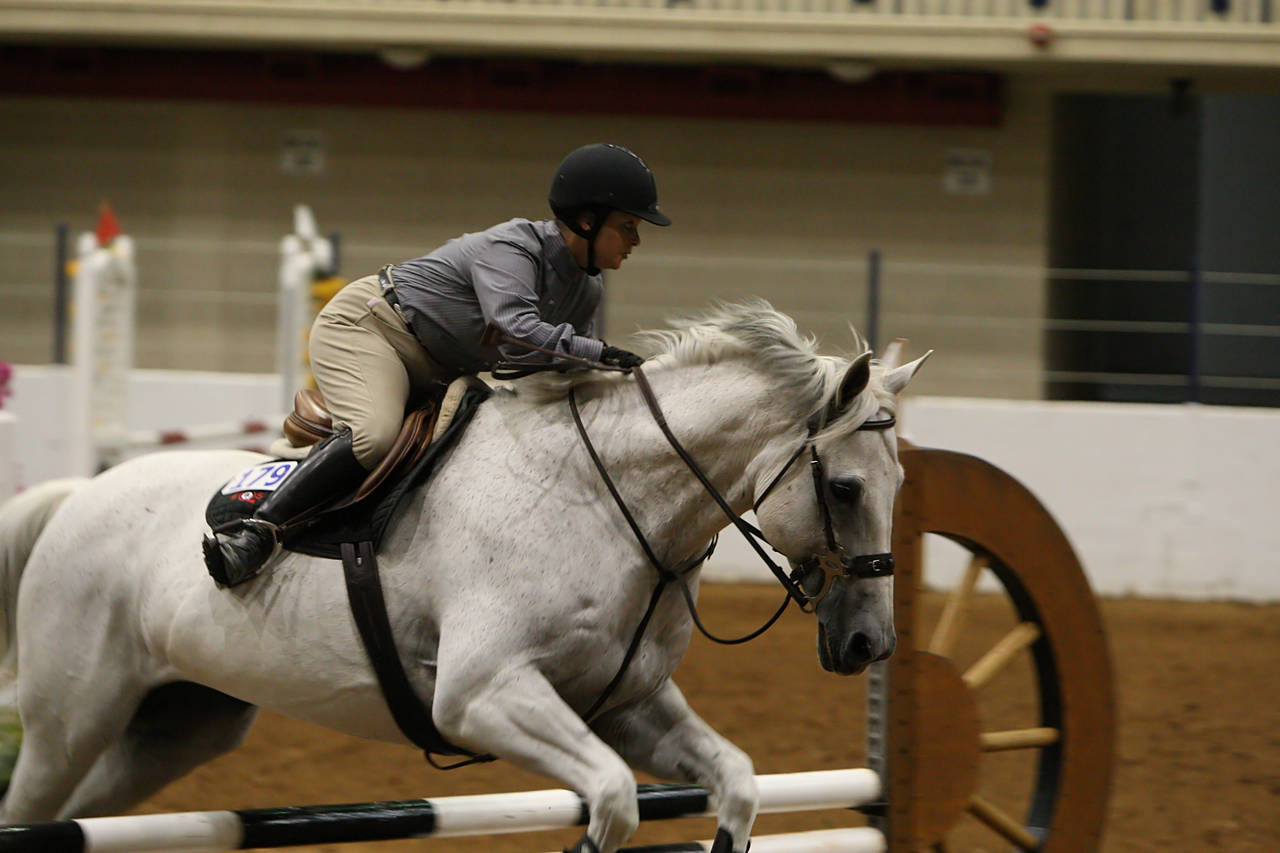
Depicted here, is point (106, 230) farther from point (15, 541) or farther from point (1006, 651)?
point (1006, 651)

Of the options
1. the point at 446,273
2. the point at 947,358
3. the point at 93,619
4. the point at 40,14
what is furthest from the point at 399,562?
the point at 40,14

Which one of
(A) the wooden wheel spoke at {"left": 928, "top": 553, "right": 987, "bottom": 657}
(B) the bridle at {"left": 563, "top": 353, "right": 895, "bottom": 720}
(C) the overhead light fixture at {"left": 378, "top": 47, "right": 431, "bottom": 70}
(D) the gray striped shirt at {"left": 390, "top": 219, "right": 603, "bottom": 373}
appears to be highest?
(C) the overhead light fixture at {"left": 378, "top": 47, "right": 431, "bottom": 70}

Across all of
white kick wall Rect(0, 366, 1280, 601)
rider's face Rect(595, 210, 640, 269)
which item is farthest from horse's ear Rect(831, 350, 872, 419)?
white kick wall Rect(0, 366, 1280, 601)

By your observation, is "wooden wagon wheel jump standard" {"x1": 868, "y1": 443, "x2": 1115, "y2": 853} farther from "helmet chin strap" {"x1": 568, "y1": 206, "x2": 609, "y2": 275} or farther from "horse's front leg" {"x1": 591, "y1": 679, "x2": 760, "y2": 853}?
"helmet chin strap" {"x1": 568, "y1": 206, "x2": 609, "y2": 275}

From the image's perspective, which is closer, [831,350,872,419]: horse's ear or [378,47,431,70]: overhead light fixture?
[831,350,872,419]: horse's ear

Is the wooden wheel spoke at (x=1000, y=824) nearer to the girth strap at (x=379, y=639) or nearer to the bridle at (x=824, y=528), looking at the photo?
the bridle at (x=824, y=528)

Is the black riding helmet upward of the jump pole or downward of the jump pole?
upward

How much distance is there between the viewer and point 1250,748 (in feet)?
17.8

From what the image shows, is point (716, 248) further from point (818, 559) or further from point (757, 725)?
point (818, 559)

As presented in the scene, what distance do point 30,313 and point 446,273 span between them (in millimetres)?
7917

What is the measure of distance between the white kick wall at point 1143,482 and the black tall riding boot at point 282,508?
209 inches

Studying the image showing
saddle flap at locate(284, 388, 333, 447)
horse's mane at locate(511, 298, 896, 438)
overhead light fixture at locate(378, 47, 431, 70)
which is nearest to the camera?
horse's mane at locate(511, 298, 896, 438)

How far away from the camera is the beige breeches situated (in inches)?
123

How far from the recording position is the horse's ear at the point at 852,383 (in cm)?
282
